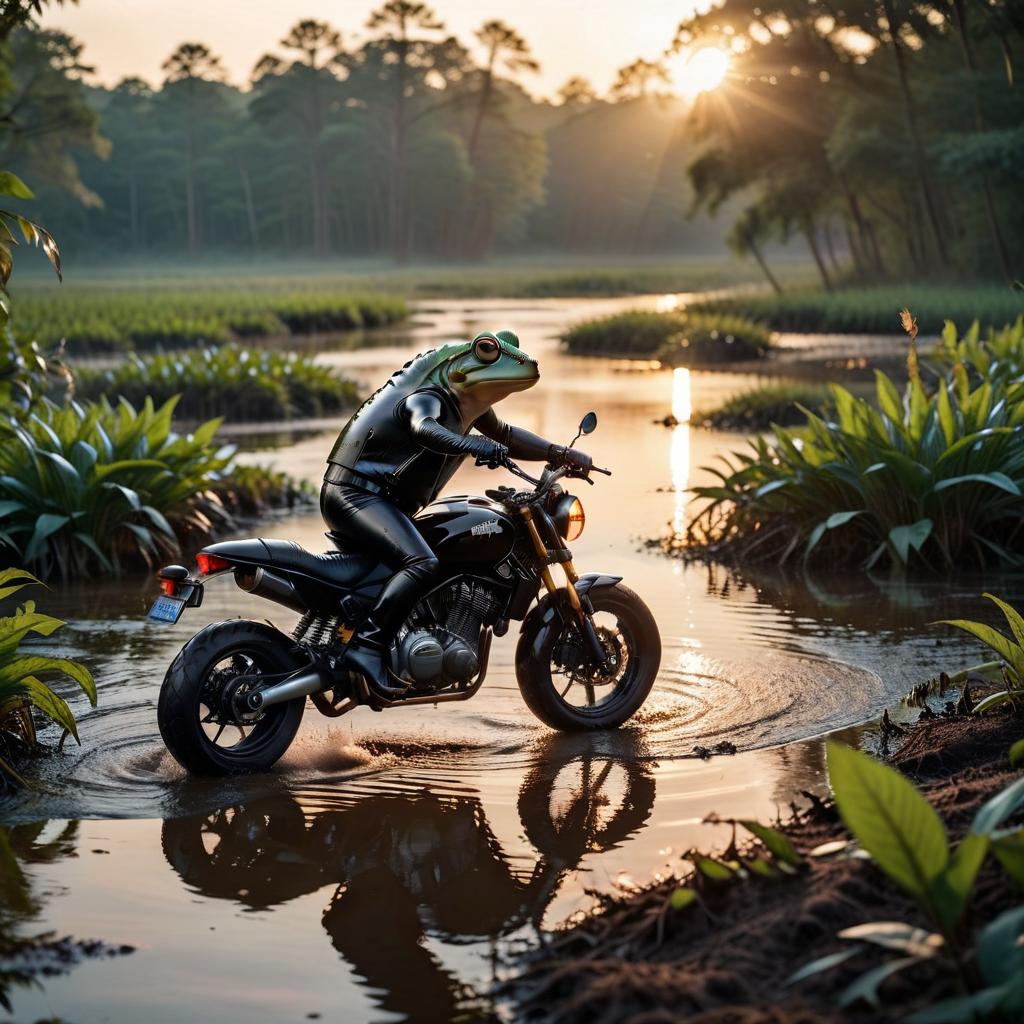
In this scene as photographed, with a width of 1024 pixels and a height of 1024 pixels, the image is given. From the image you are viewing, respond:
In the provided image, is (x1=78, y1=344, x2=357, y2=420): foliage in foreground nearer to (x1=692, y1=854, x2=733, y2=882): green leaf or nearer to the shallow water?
the shallow water

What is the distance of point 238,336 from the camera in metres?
37.2

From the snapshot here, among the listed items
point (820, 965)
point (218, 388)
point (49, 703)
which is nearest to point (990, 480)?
point (49, 703)

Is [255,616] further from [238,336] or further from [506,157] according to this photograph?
[506,157]

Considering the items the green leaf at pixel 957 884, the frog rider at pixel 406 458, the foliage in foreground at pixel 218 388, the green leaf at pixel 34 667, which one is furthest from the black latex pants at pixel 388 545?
the foliage in foreground at pixel 218 388

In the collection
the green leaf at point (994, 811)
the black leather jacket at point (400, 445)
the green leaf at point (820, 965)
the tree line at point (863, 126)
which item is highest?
the tree line at point (863, 126)

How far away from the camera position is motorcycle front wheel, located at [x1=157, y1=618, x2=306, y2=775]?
571cm

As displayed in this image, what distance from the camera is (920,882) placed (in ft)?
11.2

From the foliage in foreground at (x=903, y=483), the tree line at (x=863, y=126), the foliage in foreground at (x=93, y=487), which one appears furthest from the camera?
the tree line at (x=863, y=126)

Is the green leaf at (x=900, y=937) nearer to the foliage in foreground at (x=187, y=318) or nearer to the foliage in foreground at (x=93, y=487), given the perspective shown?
the foliage in foreground at (x=93, y=487)

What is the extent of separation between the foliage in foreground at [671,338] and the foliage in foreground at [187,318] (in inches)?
286

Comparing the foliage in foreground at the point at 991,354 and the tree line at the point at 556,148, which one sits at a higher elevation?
the tree line at the point at 556,148

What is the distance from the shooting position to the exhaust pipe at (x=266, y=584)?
598cm

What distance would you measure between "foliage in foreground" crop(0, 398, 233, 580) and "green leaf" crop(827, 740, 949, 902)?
6.91 m

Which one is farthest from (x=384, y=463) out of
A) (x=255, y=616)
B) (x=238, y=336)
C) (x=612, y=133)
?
(x=612, y=133)
